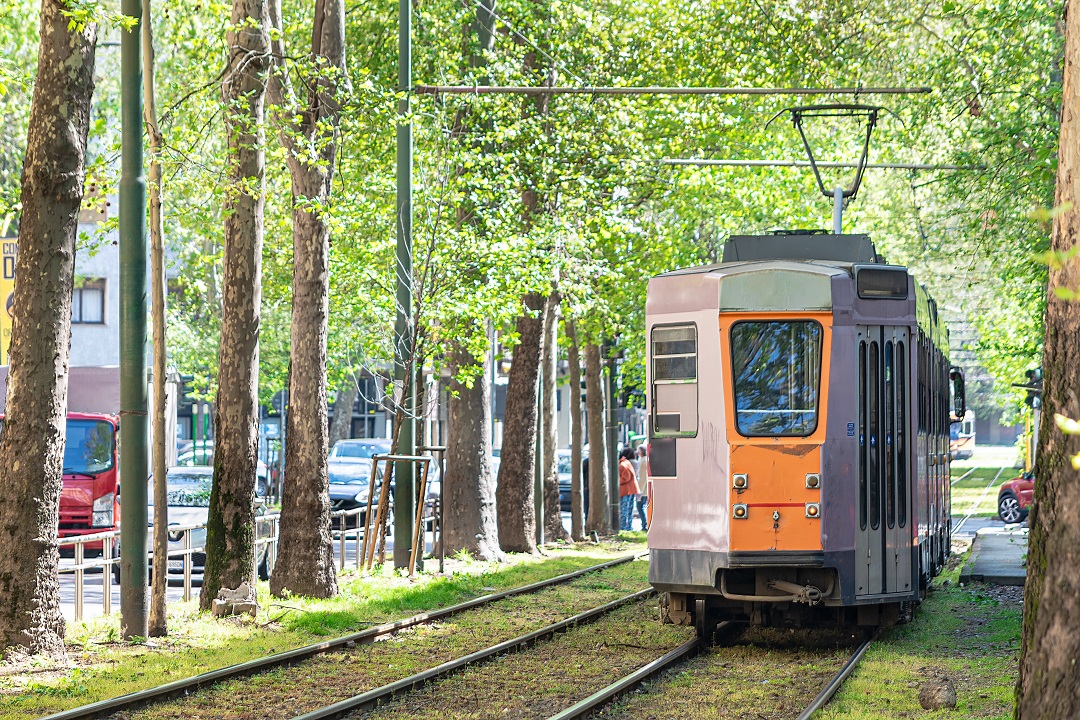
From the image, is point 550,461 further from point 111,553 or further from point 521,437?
point 111,553

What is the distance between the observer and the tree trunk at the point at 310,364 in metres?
16.4

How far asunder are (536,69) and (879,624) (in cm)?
1302

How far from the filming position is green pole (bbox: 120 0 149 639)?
41.4 ft

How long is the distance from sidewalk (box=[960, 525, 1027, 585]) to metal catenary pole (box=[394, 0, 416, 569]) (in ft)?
22.9

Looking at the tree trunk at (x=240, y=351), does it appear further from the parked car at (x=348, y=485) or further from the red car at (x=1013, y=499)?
the red car at (x=1013, y=499)

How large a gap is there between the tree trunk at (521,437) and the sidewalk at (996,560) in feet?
22.5

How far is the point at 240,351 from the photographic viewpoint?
578 inches

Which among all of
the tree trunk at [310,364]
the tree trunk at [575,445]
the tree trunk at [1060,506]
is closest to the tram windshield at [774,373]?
the tree trunk at [310,364]

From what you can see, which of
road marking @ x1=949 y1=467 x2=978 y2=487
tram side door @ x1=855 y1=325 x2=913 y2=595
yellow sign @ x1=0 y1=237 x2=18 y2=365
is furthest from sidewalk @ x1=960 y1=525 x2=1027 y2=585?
road marking @ x1=949 y1=467 x2=978 y2=487

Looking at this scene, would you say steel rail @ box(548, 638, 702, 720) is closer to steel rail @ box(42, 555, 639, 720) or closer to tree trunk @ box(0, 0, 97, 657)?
steel rail @ box(42, 555, 639, 720)

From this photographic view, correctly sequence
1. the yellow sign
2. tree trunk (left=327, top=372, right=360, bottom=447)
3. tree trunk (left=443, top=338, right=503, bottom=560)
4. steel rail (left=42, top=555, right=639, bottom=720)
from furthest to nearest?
tree trunk (left=327, top=372, right=360, bottom=447) < the yellow sign < tree trunk (left=443, top=338, right=503, bottom=560) < steel rail (left=42, top=555, right=639, bottom=720)


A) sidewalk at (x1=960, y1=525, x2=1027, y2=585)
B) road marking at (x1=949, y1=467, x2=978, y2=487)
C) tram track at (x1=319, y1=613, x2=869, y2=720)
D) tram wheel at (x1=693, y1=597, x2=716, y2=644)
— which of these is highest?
tram wheel at (x1=693, y1=597, x2=716, y2=644)

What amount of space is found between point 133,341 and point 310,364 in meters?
4.18

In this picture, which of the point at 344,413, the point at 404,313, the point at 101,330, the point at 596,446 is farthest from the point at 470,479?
the point at 344,413
